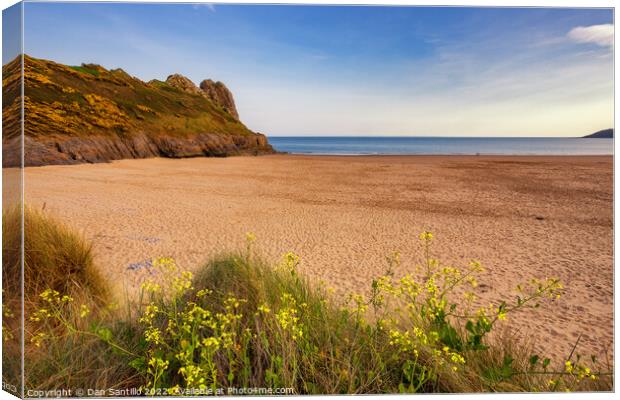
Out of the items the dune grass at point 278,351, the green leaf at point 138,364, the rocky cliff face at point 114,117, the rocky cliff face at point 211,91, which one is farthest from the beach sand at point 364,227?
the rocky cliff face at point 211,91

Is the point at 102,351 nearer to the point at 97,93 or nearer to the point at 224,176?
the point at 224,176

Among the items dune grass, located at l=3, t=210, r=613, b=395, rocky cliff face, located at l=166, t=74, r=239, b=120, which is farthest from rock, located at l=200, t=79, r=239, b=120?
dune grass, located at l=3, t=210, r=613, b=395

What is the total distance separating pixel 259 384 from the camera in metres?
2.56

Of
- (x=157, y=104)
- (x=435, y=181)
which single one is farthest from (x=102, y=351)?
(x=157, y=104)

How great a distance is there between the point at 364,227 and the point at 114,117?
1657cm

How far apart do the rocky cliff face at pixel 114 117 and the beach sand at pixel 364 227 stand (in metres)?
2.23

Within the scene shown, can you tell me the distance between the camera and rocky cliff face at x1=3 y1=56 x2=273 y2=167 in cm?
1340

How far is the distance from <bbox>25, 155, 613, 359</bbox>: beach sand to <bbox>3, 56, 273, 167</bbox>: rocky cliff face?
223 cm

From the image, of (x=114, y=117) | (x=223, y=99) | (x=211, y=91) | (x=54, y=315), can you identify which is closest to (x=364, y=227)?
(x=54, y=315)

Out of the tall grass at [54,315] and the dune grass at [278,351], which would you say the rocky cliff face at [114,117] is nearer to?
the tall grass at [54,315]

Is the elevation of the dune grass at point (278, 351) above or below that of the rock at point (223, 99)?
below

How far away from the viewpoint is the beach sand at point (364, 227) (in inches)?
182

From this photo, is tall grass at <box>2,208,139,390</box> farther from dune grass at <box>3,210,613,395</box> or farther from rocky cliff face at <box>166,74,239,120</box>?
rocky cliff face at <box>166,74,239,120</box>

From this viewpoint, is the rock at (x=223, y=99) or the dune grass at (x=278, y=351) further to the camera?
the rock at (x=223, y=99)
